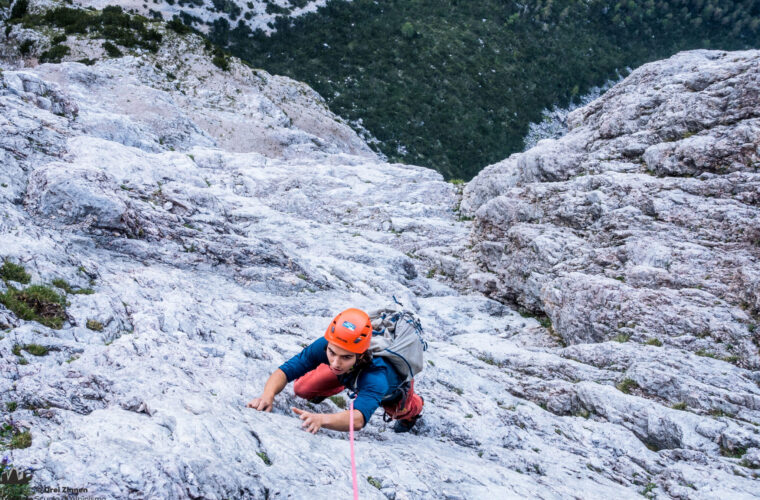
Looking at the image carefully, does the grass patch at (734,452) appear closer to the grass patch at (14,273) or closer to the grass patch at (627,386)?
the grass patch at (627,386)

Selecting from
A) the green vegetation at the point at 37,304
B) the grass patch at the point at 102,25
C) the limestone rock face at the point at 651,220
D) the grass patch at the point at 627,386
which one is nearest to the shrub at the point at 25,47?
the grass patch at the point at 102,25

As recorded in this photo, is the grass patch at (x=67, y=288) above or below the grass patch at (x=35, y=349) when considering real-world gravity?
above

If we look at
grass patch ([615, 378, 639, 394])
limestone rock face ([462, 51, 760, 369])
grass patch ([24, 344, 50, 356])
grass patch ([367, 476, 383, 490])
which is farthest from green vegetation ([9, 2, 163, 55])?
grass patch ([367, 476, 383, 490])

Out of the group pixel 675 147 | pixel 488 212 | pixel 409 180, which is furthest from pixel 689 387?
pixel 409 180

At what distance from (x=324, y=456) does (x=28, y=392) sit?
3.35 metres

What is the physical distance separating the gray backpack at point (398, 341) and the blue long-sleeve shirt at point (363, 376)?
0.46 ft

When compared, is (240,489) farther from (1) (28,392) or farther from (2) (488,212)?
(2) (488,212)

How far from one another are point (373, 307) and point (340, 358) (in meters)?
7.32

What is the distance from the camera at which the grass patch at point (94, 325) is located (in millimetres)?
7125

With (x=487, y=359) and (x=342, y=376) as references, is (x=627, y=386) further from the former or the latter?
(x=342, y=376)

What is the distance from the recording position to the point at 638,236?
54.5 feet

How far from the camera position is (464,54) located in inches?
3428

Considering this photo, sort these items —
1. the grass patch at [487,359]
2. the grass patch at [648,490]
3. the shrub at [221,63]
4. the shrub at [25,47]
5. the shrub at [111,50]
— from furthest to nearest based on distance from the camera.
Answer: the shrub at [221,63] → the shrub at [111,50] → the shrub at [25,47] → the grass patch at [487,359] → the grass patch at [648,490]

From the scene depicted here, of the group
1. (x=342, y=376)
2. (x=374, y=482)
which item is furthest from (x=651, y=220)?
(x=374, y=482)
